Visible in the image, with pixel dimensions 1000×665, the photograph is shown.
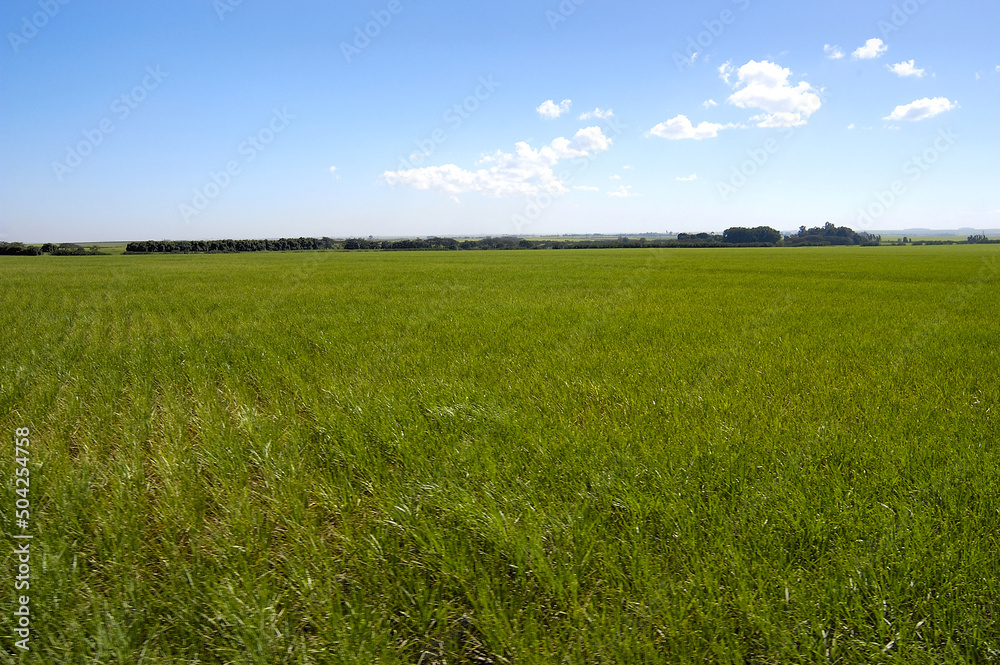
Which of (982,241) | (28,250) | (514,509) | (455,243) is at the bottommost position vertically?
(514,509)

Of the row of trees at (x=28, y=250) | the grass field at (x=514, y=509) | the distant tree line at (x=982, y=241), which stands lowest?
the grass field at (x=514, y=509)

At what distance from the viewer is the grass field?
73.4 inches

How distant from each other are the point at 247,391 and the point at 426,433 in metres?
2.49

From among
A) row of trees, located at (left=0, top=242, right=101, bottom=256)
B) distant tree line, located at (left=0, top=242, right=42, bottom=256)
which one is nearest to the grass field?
row of trees, located at (left=0, top=242, right=101, bottom=256)

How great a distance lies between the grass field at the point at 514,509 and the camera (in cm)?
186

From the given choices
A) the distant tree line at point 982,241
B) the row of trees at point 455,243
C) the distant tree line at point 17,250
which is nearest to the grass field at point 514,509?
the row of trees at point 455,243

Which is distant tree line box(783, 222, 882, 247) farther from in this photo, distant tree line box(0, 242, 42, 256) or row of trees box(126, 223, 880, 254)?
distant tree line box(0, 242, 42, 256)

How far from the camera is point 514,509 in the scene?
2619 mm

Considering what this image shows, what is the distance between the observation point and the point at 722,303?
11.5 meters

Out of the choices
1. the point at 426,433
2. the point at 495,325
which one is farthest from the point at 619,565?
the point at 495,325

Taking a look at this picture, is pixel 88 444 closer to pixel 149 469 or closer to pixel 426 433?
pixel 149 469

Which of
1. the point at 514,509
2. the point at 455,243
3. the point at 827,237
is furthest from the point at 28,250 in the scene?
the point at 827,237

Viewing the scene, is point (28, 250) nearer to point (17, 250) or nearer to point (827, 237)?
point (17, 250)

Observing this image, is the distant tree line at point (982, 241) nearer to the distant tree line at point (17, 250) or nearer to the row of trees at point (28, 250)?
the row of trees at point (28, 250)
